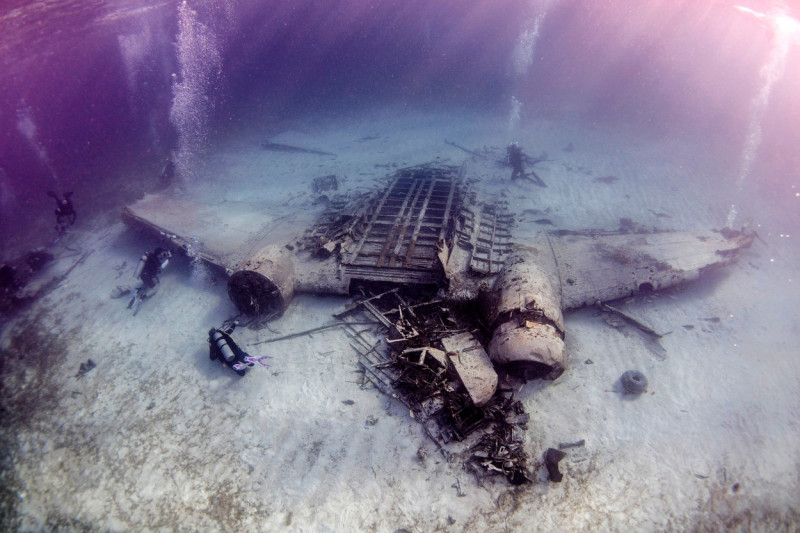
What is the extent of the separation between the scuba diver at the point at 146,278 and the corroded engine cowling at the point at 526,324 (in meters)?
10.1

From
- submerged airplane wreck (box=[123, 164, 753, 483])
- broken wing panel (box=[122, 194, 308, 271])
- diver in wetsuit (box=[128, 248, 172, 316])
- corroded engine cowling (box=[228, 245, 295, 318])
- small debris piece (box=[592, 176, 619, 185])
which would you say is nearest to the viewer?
submerged airplane wreck (box=[123, 164, 753, 483])

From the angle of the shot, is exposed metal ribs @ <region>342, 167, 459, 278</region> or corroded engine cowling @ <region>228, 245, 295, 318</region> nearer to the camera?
corroded engine cowling @ <region>228, 245, 295, 318</region>

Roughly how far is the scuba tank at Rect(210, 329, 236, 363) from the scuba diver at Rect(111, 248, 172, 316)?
173 inches

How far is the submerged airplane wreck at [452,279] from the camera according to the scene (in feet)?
21.2

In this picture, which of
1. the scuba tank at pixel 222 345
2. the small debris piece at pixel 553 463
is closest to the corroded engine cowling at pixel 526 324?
the small debris piece at pixel 553 463

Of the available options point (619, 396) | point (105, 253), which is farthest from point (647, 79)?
point (105, 253)

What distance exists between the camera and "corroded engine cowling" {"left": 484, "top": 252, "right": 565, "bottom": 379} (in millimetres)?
6281

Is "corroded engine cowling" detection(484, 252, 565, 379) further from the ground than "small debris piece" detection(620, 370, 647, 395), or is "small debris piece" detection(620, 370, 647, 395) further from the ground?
"corroded engine cowling" detection(484, 252, 565, 379)

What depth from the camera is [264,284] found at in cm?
858

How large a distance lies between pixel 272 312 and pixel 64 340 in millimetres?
6137

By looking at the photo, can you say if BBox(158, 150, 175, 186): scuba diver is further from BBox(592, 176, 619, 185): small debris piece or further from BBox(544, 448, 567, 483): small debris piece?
BBox(592, 176, 619, 185): small debris piece

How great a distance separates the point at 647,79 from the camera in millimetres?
22375

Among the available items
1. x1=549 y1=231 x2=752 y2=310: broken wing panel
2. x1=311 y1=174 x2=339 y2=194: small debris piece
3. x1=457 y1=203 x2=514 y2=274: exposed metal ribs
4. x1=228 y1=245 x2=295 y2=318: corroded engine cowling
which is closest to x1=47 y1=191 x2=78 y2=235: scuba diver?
x1=311 y1=174 x2=339 y2=194: small debris piece

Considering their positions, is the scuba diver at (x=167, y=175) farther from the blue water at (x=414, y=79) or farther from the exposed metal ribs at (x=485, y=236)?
the exposed metal ribs at (x=485, y=236)
